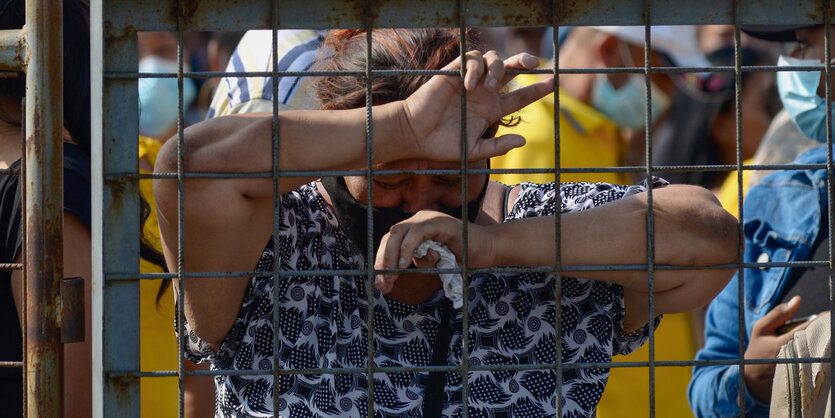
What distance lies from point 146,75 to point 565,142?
2.13 m

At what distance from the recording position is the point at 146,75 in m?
1.15

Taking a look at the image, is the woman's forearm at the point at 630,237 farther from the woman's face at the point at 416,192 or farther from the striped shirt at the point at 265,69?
the striped shirt at the point at 265,69

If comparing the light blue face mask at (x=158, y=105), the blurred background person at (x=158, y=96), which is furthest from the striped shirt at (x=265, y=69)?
the light blue face mask at (x=158, y=105)

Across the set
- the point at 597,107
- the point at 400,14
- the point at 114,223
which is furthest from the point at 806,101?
the point at 114,223

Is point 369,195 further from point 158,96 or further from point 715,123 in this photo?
point 158,96

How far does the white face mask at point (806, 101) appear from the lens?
281 cm

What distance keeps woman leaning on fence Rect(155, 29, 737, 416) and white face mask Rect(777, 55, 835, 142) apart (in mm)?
1321

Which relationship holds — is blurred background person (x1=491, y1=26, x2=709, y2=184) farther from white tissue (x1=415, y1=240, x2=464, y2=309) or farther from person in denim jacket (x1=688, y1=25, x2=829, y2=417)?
white tissue (x1=415, y1=240, x2=464, y2=309)

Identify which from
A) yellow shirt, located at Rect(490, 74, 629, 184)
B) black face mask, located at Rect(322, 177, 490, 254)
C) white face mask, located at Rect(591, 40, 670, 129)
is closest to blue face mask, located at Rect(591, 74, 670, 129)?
white face mask, located at Rect(591, 40, 670, 129)

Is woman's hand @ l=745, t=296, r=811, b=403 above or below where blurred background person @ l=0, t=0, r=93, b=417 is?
below

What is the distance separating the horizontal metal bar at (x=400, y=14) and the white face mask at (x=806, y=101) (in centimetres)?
176

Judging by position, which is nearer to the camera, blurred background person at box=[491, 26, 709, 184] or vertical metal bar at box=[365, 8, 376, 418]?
vertical metal bar at box=[365, 8, 376, 418]

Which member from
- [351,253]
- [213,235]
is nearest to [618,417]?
[351,253]

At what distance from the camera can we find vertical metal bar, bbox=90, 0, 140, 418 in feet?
3.76
